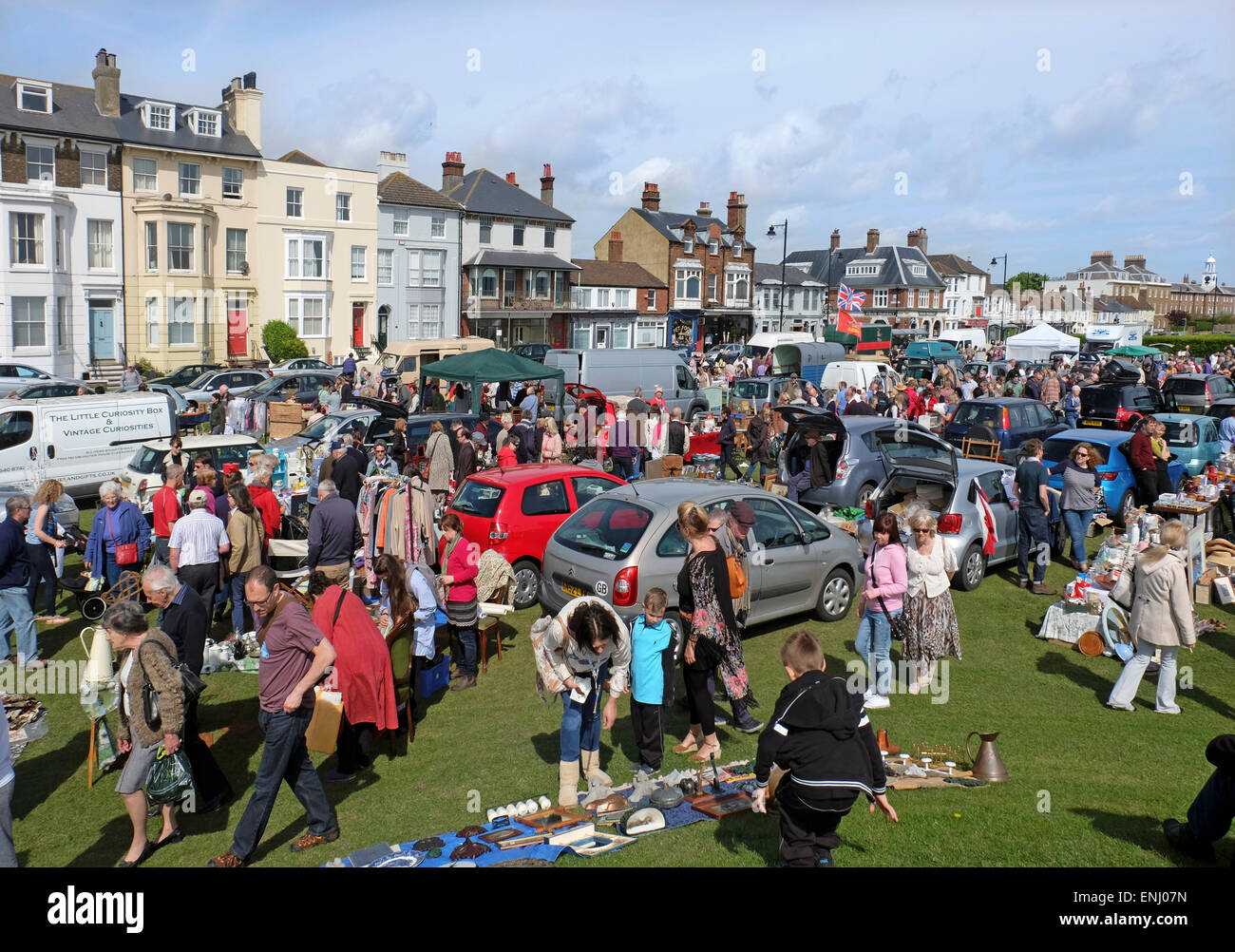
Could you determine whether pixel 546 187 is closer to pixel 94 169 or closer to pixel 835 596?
pixel 94 169

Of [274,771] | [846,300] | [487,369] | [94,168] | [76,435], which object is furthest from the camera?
[846,300]

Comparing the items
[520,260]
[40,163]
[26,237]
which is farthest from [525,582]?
[520,260]

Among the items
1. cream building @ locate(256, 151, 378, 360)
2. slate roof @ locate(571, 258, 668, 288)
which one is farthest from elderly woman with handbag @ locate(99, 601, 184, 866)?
slate roof @ locate(571, 258, 668, 288)

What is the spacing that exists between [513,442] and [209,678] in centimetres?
817

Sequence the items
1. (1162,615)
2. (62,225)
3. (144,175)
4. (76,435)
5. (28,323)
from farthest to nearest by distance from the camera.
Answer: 1. (144,175)
2. (62,225)
3. (28,323)
4. (76,435)
5. (1162,615)

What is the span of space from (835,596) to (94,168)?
39067 millimetres

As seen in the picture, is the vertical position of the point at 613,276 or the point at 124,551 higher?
the point at 613,276

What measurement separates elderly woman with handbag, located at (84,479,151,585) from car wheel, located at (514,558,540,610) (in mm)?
4234

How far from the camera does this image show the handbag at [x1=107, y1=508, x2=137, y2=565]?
10320 millimetres

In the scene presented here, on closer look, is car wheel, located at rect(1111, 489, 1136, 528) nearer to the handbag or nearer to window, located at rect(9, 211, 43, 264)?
the handbag

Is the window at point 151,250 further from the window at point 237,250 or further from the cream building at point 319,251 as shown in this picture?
the cream building at point 319,251

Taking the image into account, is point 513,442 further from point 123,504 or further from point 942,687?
point 942,687

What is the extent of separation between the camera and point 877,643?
870 centimetres

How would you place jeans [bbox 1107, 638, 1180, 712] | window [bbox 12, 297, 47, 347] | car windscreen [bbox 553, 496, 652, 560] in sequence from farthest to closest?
window [bbox 12, 297, 47, 347]
car windscreen [bbox 553, 496, 652, 560]
jeans [bbox 1107, 638, 1180, 712]
